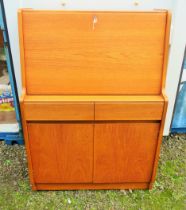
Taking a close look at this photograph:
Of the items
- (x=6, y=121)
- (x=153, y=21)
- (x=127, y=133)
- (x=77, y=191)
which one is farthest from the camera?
(x=6, y=121)

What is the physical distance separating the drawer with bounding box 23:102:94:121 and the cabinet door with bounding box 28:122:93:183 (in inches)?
2.4

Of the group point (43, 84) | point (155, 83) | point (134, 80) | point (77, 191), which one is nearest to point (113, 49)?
point (134, 80)

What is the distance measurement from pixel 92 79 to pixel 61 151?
0.55 metres

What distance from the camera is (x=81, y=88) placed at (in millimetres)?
1553

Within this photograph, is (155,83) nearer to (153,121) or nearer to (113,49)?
(153,121)

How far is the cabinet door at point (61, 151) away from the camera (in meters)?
1.58

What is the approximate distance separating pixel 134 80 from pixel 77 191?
3.29 ft

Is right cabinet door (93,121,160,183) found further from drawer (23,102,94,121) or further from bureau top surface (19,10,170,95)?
bureau top surface (19,10,170,95)

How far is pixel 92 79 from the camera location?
1.55 metres

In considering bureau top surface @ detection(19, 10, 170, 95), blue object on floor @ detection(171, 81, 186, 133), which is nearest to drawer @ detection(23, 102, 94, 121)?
bureau top surface @ detection(19, 10, 170, 95)

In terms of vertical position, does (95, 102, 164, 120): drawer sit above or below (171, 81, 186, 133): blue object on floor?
above

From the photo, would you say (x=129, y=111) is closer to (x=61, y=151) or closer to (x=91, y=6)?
(x=61, y=151)

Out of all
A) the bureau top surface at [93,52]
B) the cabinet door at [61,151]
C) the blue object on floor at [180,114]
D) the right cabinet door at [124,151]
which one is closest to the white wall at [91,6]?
the bureau top surface at [93,52]

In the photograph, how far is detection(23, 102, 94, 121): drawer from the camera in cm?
148
